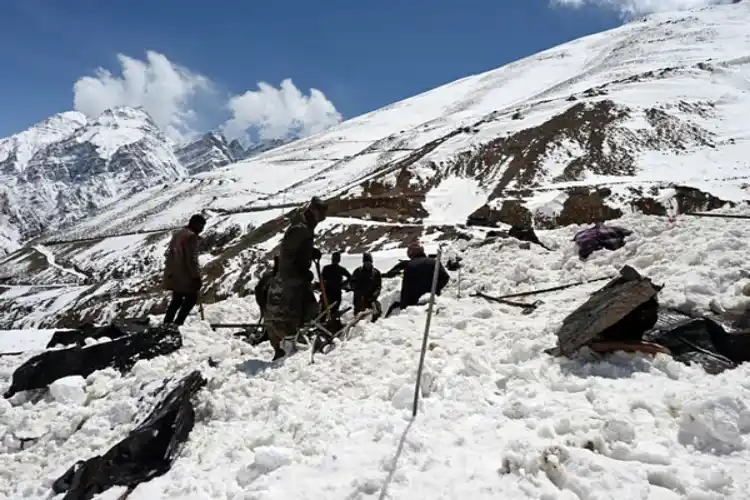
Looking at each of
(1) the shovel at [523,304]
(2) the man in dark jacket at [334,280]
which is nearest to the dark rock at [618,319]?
(1) the shovel at [523,304]

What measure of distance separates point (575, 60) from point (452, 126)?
70.1 meters

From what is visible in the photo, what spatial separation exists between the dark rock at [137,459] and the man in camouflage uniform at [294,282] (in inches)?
94.8

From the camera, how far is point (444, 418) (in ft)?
13.8

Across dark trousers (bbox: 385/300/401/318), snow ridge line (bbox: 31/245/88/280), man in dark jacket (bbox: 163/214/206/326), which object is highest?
snow ridge line (bbox: 31/245/88/280)

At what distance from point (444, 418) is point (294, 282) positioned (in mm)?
3753

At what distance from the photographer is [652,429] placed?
3650 millimetres

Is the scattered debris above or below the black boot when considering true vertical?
below

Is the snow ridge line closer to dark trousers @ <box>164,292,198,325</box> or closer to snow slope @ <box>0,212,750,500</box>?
dark trousers @ <box>164,292,198,325</box>

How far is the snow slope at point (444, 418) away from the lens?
3318mm

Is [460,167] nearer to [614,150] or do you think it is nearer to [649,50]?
[614,150]

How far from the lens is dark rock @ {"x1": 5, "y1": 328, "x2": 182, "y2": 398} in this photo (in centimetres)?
684

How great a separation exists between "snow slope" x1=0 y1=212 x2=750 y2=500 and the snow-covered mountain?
14156 mm

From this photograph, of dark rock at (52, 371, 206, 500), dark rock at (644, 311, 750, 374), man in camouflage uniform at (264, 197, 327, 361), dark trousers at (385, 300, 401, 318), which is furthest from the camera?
dark trousers at (385, 300, 401, 318)

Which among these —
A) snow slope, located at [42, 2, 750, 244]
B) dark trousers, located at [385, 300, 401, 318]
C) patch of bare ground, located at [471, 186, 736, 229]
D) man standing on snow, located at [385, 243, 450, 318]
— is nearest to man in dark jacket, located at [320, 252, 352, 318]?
dark trousers, located at [385, 300, 401, 318]
